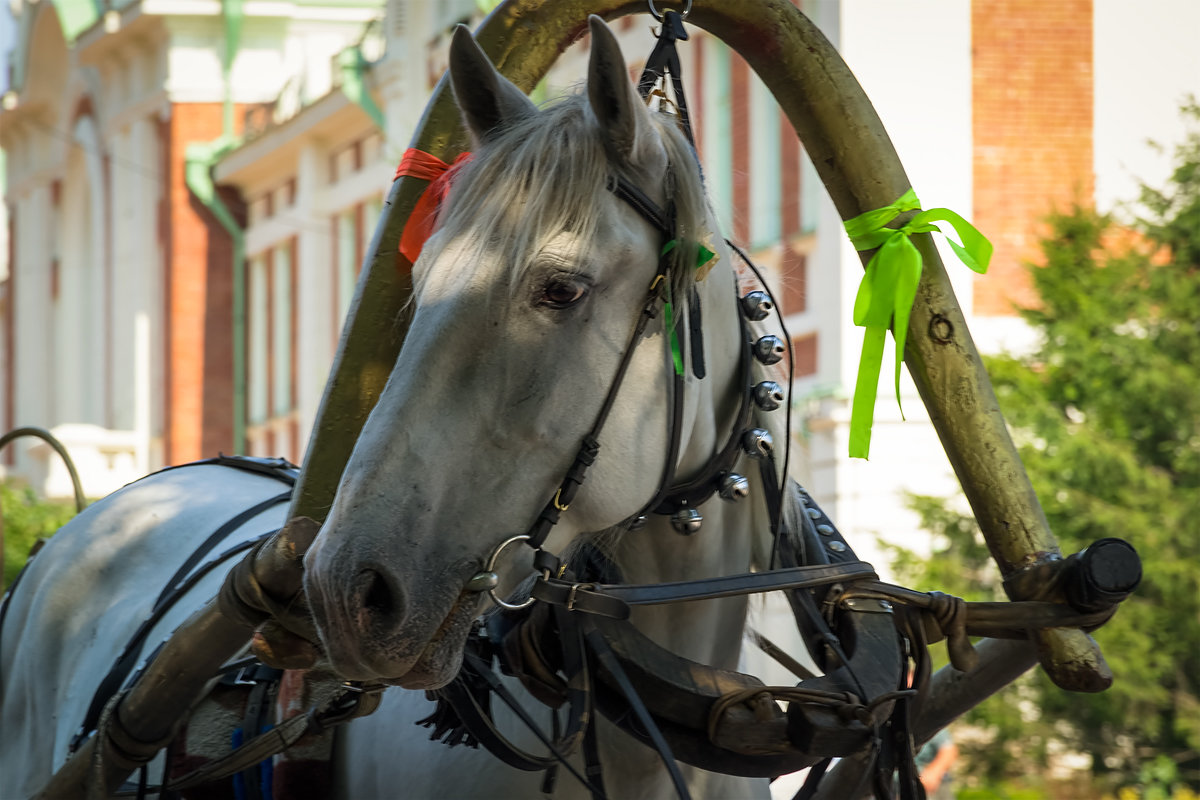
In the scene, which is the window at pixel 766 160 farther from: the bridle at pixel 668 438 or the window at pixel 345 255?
the bridle at pixel 668 438

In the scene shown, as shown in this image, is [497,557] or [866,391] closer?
[497,557]

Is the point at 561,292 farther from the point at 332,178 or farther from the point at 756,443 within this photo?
the point at 332,178

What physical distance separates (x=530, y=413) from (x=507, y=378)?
59 millimetres

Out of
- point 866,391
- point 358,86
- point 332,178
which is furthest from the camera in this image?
point 332,178

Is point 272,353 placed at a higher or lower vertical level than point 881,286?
higher

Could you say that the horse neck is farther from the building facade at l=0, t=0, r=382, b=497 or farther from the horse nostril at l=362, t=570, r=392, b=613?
the building facade at l=0, t=0, r=382, b=497

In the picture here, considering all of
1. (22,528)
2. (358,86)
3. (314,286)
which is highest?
(358,86)

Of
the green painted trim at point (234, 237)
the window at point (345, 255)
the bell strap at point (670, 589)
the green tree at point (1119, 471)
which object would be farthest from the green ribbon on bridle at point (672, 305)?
the green painted trim at point (234, 237)

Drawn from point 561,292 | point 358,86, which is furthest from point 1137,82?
point 561,292

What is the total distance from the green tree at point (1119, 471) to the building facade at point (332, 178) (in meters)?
0.58

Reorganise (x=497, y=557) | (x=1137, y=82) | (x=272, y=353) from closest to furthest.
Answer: (x=497, y=557) → (x=1137, y=82) → (x=272, y=353)

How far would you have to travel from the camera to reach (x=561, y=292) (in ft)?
7.20

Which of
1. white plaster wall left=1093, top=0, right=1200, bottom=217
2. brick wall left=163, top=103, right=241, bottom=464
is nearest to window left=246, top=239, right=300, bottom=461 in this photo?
brick wall left=163, top=103, right=241, bottom=464

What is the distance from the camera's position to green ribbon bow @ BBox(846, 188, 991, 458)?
260cm
